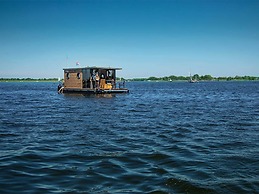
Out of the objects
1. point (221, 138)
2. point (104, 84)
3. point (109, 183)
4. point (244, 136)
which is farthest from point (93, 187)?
point (104, 84)

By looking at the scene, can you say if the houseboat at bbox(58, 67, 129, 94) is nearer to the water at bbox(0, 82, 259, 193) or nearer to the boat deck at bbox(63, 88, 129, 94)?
the boat deck at bbox(63, 88, 129, 94)

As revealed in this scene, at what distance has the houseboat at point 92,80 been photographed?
150ft

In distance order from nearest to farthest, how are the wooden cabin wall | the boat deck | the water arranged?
1. the water
2. the boat deck
3. the wooden cabin wall

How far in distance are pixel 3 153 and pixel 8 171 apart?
87.5 inches

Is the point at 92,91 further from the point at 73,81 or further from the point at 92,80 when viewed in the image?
the point at 73,81

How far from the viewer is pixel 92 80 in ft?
153

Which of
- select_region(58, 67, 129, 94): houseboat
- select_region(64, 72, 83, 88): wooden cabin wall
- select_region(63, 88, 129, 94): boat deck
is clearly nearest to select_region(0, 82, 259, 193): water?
select_region(63, 88, 129, 94): boat deck

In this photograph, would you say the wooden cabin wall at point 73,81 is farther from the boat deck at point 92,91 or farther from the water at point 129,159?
the water at point 129,159

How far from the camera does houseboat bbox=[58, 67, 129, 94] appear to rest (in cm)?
4575

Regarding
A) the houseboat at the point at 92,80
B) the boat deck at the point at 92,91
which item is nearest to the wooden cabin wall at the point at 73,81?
the houseboat at the point at 92,80

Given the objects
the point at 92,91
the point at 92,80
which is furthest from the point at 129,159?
the point at 92,80

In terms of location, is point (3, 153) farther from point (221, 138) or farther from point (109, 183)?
point (221, 138)

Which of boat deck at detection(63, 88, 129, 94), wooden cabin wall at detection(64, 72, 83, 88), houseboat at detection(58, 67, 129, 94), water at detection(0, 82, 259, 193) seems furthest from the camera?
wooden cabin wall at detection(64, 72, 83, 88)

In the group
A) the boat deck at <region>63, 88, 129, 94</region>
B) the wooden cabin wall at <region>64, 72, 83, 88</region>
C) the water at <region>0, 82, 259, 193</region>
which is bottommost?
the water at <region>0, 82, 259, 193</region>
